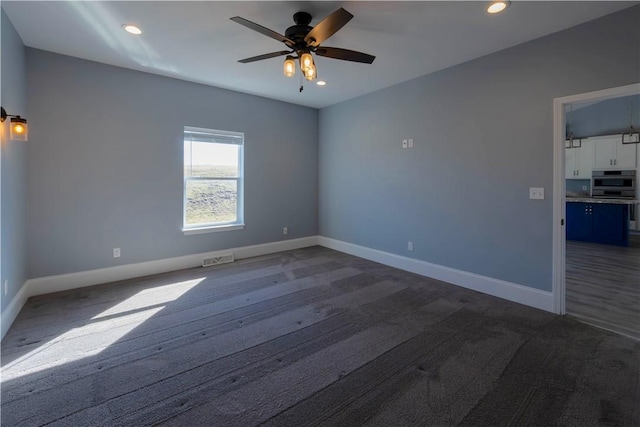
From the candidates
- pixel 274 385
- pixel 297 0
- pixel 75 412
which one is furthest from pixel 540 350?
pixel 297 0

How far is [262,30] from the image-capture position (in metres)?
2.21

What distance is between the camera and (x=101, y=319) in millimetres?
2791

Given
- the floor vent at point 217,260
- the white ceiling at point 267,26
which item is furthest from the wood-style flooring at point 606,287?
the floor vent at point 217,260

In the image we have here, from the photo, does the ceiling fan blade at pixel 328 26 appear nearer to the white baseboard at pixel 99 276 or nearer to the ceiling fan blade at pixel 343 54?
the ceiling fan blade at pixel 343 54

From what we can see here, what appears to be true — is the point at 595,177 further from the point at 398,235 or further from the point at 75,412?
the point at 75,412

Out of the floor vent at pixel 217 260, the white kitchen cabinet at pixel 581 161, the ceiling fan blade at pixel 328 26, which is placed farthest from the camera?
the white kitchen cabinet at pixel 581 161

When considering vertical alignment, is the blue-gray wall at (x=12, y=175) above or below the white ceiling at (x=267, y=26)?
below

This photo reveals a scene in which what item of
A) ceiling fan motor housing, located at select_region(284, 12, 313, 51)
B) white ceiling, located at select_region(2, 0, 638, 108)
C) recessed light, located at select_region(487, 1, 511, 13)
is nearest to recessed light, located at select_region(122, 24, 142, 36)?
white ceiling, located at select_region(2, 0, 638, 108)

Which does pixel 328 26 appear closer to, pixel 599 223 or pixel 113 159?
pixel 113 159

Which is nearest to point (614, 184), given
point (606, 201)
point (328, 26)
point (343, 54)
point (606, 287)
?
point (606, 201)

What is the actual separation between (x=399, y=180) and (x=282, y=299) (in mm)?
2534

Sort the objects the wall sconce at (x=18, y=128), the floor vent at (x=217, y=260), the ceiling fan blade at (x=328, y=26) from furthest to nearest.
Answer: the floor vent at (x=217, y=260) → the wall sconce at (x=18, y=128) → the ceiling fan blade at (x=328, y=26)

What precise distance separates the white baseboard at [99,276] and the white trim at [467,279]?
2.13 m

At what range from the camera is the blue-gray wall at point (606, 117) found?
6547 mm
